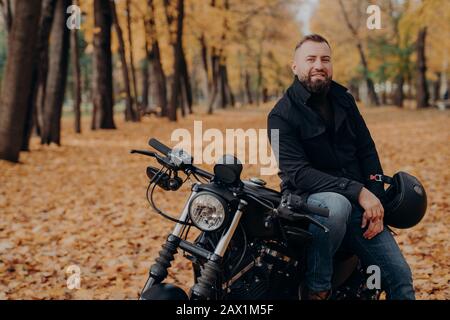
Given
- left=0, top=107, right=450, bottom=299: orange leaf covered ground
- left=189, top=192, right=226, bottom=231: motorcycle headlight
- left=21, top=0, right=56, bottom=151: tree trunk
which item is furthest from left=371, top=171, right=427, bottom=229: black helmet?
left=21, top=0, right=56, bottom=151: tree trunk

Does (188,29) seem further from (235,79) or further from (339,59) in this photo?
(235,79)

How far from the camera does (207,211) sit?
2.43 m

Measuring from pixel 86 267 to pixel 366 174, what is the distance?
3.36 metres

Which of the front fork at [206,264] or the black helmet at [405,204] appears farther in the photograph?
the black helmet at [405,204]

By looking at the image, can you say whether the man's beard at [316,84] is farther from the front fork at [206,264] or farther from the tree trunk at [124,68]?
the tree trunk at [124,68]

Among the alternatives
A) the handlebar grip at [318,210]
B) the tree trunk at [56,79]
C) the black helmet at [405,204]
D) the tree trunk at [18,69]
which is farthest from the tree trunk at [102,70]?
the handlebar grip at [318,210]

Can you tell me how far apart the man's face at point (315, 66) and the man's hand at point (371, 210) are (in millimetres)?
629

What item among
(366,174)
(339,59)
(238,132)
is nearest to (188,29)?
(238,132)

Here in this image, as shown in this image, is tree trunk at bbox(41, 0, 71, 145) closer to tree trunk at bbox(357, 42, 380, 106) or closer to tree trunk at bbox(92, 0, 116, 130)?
tree trunk at bbox(92, 0, 116, 130)

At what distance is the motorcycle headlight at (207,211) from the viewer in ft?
7.85

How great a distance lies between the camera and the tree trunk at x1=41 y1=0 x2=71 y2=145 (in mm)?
A: 14859

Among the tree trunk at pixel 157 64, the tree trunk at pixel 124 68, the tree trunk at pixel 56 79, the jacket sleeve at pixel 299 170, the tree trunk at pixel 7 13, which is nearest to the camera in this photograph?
the jacket sleeve at pixel 299 170

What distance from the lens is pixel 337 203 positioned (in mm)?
2713

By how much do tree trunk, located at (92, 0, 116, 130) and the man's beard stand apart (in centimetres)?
1885
